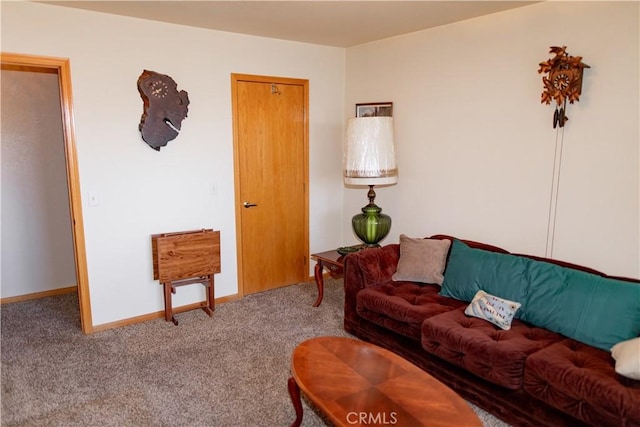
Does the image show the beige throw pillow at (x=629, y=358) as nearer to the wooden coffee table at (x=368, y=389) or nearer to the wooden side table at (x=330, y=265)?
the wooden coffee table at (x=368, y=389)

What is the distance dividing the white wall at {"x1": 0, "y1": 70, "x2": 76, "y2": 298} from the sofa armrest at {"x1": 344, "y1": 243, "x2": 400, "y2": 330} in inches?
115

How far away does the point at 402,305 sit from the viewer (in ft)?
8.91

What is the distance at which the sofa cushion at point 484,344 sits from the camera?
2.11 m

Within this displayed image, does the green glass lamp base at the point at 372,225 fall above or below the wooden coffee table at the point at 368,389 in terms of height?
above

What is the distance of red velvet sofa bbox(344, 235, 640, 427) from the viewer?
6.03 feet

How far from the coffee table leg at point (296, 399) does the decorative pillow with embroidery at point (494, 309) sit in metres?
1.12

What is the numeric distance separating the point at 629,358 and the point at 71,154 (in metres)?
3.48

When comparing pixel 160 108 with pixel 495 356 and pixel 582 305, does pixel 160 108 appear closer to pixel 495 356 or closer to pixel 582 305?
pixel 495 356

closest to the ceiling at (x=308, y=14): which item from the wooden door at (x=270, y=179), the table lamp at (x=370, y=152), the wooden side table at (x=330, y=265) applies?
the wooden door at (x=270, y=179)

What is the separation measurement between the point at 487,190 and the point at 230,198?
2.15m

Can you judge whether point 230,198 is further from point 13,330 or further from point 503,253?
point 503,253

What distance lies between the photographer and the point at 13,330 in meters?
3.38

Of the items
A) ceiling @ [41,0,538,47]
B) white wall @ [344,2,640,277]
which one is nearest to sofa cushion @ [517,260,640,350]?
white wall @ [344,2,640,277]

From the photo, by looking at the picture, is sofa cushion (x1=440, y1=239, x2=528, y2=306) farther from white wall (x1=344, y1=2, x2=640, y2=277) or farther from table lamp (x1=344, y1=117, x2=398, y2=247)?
table lamp (x1=344, y1=117, x2=398, y2=247)
